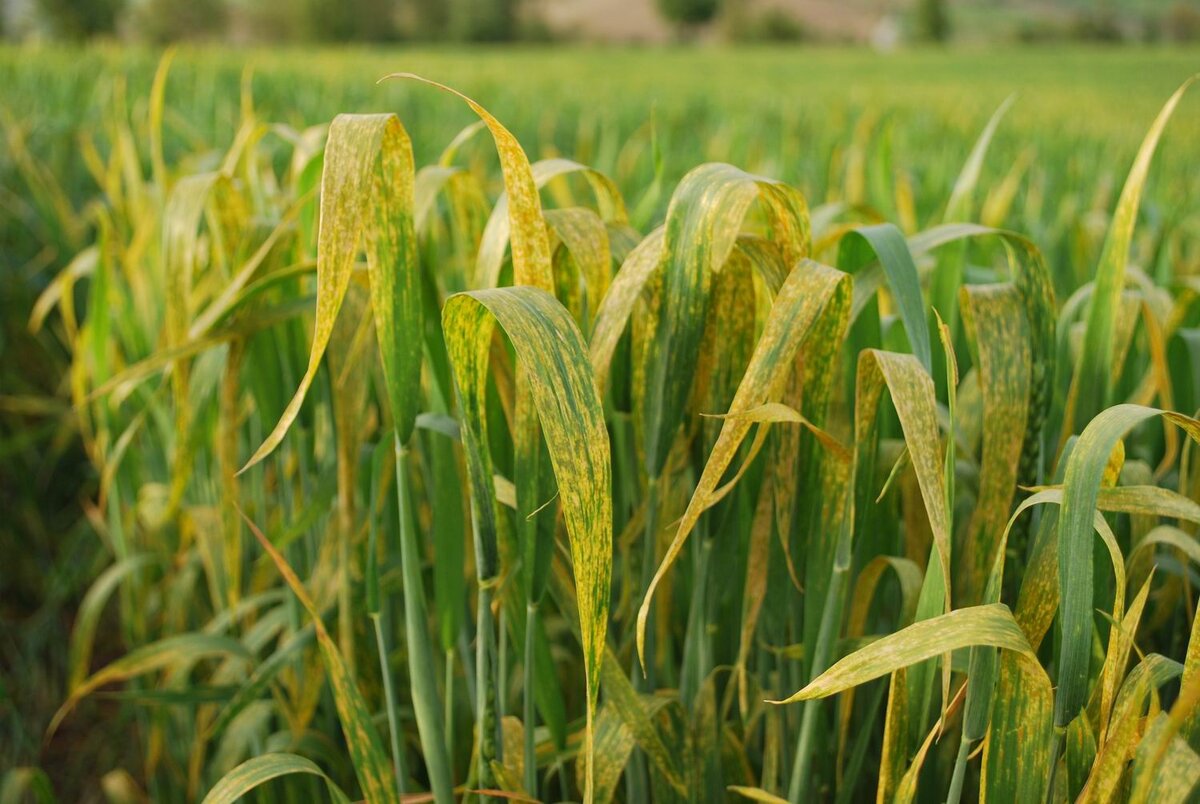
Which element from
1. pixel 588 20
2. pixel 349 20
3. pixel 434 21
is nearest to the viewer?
pixel 349 20

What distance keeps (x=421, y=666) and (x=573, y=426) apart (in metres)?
0.30

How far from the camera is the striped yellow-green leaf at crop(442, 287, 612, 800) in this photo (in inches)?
23.0

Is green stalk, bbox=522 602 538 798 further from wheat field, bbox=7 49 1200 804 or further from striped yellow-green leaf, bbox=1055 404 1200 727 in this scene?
striped yellow-green leaf, bbox=1055 404 1200 727

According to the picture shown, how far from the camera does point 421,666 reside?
30.7 inches

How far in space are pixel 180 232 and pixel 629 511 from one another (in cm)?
51

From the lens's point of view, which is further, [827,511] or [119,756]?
[119,756]

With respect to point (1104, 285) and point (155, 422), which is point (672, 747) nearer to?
point (1104, 285)

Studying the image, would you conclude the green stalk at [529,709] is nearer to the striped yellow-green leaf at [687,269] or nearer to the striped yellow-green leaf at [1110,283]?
the striped yellow-green leaf at [687,269]

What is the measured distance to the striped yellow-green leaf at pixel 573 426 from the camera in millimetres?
583

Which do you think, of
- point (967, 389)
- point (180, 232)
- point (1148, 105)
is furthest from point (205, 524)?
point (1148, 105)

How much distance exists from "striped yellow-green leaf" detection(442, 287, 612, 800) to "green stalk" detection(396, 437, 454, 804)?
0.63 ft

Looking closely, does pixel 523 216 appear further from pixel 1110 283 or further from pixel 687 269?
pixel 1110 283

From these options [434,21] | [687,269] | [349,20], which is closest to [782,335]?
Answer: [687,269]

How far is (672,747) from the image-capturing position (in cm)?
83
